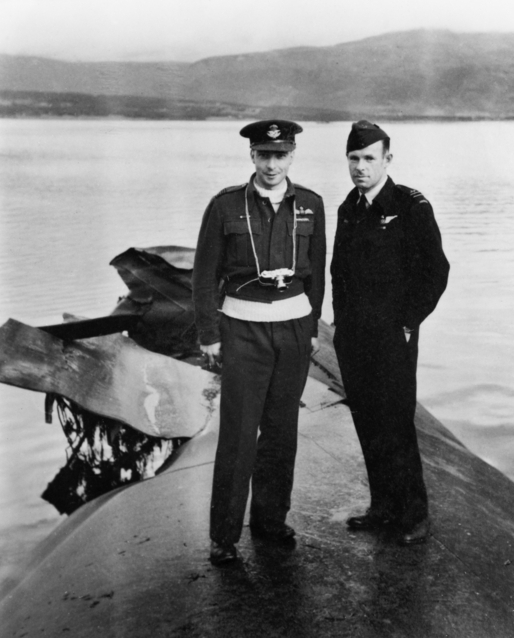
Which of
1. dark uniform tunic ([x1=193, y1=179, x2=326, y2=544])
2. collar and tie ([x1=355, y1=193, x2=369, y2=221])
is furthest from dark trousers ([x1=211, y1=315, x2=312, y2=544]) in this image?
collar and tie ([x1=355, y1=193, x2=369, y2=221])

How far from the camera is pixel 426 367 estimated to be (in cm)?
934

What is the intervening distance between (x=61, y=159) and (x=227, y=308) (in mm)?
25704

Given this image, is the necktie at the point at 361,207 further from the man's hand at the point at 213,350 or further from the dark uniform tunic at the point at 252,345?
the man's hand at the point at 213,350

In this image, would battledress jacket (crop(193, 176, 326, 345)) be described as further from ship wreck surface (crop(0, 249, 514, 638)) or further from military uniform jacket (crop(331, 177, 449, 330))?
ship wreck surface (crop(0, 249, 514, 638))

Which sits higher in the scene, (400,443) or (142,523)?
(400,443)

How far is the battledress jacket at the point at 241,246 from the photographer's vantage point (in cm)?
290

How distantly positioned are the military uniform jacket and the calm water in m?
3.34

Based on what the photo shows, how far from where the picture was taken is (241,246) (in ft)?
9.54

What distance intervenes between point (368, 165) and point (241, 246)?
0.60 metres

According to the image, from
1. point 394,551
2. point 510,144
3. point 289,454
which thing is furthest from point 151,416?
point 510,144

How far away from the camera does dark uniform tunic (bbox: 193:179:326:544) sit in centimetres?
286

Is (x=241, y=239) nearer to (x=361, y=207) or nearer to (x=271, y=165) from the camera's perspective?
(x=271, y=165)

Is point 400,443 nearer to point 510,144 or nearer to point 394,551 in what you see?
point 394,551

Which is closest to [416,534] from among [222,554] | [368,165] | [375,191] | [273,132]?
[222,554]
